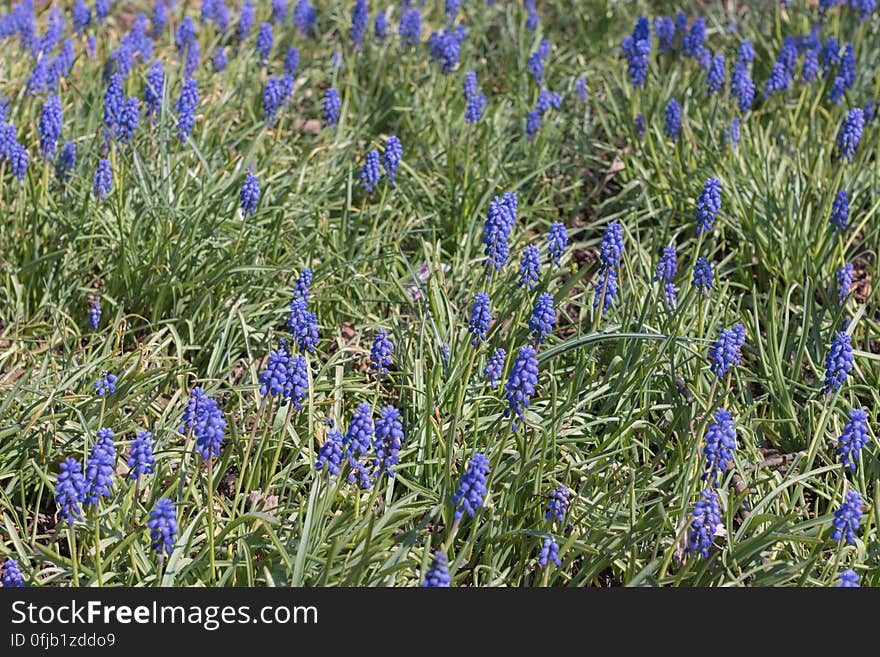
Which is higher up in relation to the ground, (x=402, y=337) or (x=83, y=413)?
(x=402, y=337)

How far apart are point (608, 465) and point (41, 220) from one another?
334 cm

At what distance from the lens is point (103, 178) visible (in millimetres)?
5672

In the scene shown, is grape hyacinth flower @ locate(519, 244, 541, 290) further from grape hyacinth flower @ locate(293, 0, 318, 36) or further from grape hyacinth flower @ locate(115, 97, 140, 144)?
grape hyacinth flower @ locate(293, 0, 318, 36)

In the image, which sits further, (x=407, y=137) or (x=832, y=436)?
(x=407, y=137)

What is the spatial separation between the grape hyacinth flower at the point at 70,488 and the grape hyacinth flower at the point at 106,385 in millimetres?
927

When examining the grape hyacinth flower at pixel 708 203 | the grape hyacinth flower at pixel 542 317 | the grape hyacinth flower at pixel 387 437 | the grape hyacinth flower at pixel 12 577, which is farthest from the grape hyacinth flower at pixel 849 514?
the grape hyacinth flower at pixel 12 577

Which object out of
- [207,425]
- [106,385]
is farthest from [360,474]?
[106,385]

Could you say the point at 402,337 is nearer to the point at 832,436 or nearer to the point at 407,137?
the point at 832,436

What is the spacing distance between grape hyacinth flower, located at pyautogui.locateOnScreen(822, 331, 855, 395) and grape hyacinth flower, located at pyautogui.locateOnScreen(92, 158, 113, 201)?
3.65 meters

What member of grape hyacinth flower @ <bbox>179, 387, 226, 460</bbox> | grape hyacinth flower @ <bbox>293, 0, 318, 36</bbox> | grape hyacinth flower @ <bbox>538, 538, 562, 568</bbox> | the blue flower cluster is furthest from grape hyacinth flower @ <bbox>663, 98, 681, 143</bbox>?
grape hyacinth flower @ <bbox>179, 387, 226, 460</bbox>

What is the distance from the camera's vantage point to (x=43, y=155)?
5.79m

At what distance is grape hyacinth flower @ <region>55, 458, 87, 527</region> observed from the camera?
3.36 metres

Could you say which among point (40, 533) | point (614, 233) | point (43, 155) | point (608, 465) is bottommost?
point (40, 533)

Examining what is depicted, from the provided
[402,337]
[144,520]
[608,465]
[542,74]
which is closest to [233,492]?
[144,520]
